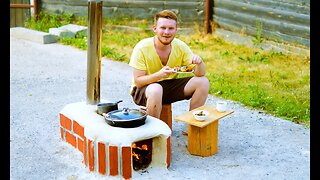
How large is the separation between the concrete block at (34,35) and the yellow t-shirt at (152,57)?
552 cm

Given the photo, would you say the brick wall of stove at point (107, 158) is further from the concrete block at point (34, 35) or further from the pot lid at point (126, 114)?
the concrete block at point (34, 35)

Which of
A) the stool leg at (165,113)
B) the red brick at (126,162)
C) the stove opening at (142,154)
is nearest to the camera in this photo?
the red brick at (126,162)

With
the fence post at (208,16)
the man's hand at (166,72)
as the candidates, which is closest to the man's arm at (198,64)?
the man's hand at (166,72)

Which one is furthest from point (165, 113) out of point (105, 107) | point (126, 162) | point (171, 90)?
point (126, 162)

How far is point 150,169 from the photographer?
5.45 metres

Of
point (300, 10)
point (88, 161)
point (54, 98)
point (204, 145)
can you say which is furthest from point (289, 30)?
point (88, 161)

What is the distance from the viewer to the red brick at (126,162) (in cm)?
517

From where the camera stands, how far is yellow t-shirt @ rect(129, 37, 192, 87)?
19.6 ft

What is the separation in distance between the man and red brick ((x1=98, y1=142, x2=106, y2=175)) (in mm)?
A: 801

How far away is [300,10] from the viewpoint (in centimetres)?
1020

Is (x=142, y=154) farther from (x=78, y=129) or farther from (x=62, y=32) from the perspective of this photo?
(x=62, y=32)

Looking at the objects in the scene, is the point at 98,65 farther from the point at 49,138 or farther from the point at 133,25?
the point at 133,25

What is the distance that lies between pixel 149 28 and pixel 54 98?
4.57m

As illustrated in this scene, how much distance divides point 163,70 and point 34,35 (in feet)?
20.2
